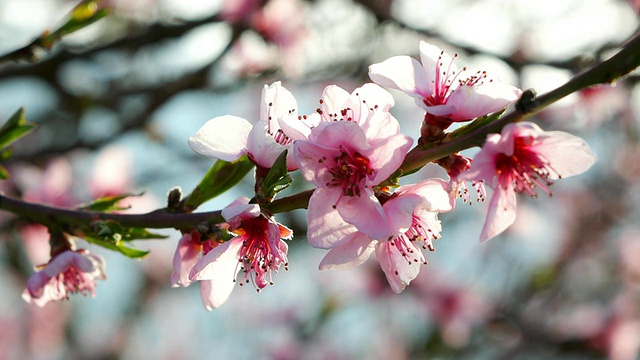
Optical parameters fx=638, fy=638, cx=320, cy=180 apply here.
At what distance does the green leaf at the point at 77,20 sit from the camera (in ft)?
6.30

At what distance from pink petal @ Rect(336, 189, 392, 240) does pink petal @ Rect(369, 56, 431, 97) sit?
26cm

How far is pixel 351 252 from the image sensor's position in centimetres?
141

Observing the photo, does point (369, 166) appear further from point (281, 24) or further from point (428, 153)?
point (281, 24)

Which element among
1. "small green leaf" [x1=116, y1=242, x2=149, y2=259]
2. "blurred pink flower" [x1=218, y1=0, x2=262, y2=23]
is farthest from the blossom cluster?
"blurred pink flower" [x1=218, y1=0, x2=262, y2=23]

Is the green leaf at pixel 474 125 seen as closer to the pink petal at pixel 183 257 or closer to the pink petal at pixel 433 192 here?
the pink petal at pixel 433 192

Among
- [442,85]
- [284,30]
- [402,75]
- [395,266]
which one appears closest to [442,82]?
[442,85]

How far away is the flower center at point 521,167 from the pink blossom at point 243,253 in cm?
49

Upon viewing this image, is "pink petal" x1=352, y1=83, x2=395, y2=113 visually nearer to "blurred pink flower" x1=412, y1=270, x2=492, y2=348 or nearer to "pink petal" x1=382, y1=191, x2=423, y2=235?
"pink petal" x1=382, y1=191, x2=423, y2=235

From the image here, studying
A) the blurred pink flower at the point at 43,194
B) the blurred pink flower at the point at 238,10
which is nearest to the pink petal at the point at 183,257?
the blurred pink flower at the point at 43,194

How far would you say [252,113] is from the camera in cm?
880

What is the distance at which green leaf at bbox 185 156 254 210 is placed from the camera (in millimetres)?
1566

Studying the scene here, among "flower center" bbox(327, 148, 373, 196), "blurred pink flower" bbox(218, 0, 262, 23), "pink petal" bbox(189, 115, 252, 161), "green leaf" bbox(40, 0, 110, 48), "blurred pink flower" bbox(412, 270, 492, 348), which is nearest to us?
"flower center" bbox(327, 148, 373, 196)

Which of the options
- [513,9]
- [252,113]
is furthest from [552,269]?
[252,113]

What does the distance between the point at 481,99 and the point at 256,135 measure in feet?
1.58
